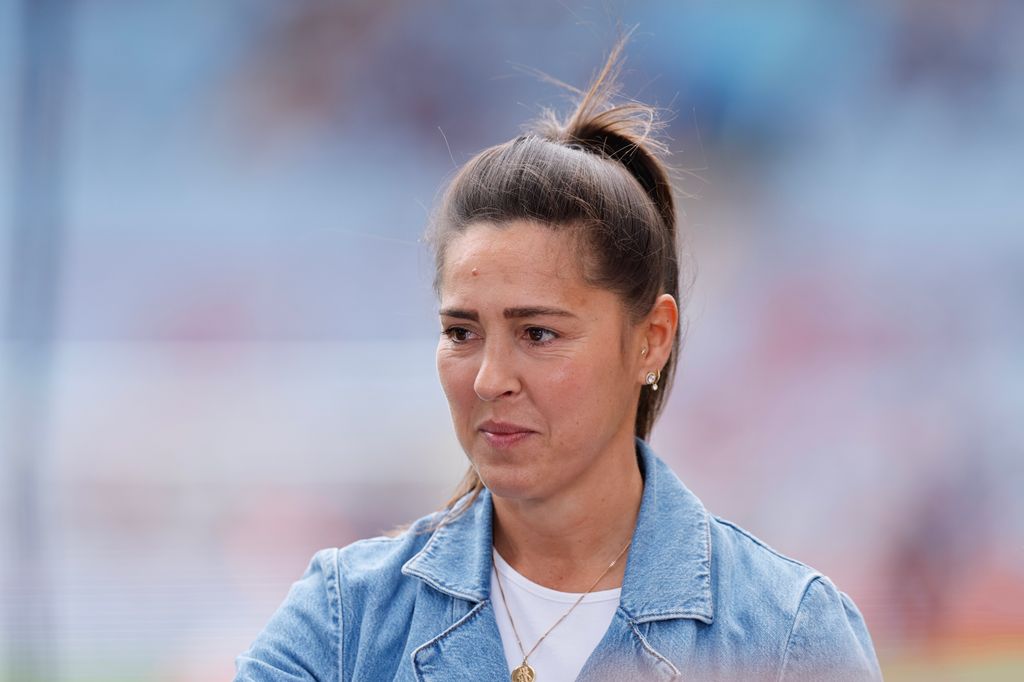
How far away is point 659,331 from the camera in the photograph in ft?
4.60

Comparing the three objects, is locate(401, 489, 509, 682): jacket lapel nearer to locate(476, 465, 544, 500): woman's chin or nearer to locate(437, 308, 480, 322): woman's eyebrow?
locate(476, 465, 544, 500): woman's chin

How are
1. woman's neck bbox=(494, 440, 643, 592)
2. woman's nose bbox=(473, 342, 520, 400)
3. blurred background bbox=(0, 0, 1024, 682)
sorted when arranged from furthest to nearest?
blurred background bbox=(0, 0, 1024, 682)
woman's neck bbox=(494, 440, 643, 592)
woman's nose bbox=(473, 342, 520, 400)

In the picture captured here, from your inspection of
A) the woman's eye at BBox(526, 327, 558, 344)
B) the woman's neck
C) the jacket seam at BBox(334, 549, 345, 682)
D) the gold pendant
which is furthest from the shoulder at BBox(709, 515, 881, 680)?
the jacket seam at BBox(334, 549, 345, 682)

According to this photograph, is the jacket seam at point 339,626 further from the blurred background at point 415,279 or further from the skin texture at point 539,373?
the blurred background at point 415,279

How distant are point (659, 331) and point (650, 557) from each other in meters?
0.29

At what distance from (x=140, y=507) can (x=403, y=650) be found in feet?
6.30

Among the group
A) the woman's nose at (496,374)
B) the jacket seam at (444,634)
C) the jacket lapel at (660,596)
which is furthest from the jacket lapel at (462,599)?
the woman's nose at (496,374)

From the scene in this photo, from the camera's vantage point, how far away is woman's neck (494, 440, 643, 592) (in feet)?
4.40

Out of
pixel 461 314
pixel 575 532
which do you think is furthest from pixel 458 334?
pixel 575 532

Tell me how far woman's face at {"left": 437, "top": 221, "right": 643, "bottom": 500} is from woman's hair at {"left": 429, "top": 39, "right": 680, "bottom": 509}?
0.03 meters

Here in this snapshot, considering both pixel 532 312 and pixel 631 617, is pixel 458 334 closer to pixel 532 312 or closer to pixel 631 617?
pixel 532 312

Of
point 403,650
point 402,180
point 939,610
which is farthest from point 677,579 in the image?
point 402,180

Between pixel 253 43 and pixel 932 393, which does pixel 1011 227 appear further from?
pixel 253 43

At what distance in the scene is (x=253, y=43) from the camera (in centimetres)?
347
